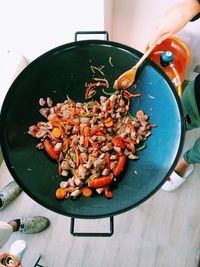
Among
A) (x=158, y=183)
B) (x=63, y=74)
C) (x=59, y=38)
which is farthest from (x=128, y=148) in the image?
(x=59, y=38)

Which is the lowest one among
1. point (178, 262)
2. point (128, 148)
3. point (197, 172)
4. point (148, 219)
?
point (178, 262)

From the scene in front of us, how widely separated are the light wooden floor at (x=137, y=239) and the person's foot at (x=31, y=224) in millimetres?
33

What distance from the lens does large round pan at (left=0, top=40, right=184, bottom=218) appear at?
782mm

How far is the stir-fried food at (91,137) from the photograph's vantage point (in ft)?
2.88

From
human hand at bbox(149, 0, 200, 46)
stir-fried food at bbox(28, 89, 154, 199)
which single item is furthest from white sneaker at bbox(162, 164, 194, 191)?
human hand at bbox(149, 0, 200, 46)

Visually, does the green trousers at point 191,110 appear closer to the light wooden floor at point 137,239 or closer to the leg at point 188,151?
the leg at point 188,151

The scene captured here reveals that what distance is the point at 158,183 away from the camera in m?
0.76

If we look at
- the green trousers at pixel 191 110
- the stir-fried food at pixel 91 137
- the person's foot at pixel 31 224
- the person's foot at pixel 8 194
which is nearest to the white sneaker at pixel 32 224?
the person's foot at pixel 31 224

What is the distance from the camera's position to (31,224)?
51.5 inches

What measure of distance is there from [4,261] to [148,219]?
58 centimetres

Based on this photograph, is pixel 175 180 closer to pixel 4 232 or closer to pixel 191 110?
pixel 191 110

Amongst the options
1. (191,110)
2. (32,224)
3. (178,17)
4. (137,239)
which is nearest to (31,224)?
(32,224)

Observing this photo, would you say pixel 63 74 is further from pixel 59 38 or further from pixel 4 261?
pixel 4 261

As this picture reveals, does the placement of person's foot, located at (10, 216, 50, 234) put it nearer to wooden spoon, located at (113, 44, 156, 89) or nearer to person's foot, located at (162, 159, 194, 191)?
person's foot, located at (162, 159, 194, 191)
